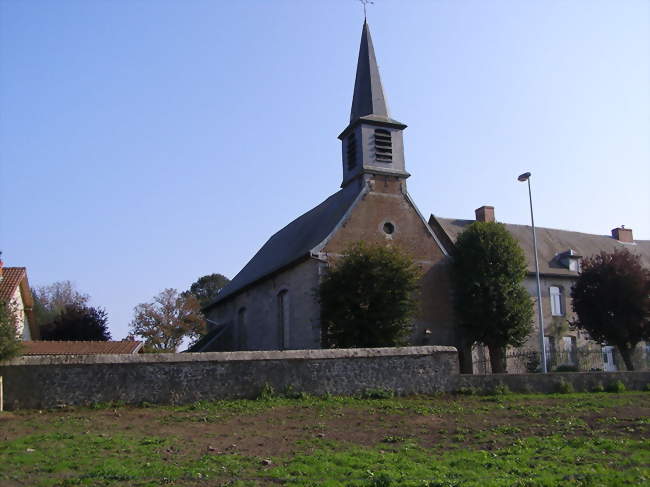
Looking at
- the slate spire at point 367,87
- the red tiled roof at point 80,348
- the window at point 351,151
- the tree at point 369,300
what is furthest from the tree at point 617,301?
the red tiled roof at point 80,348

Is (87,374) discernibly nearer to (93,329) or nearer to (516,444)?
(516,444)

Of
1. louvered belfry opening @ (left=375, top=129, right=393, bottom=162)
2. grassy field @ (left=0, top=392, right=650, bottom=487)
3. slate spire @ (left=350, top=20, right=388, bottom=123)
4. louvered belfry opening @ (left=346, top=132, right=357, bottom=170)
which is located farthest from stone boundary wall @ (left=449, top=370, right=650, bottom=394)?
slate spire @ (left=350, top=20, right=388, bottom=123)

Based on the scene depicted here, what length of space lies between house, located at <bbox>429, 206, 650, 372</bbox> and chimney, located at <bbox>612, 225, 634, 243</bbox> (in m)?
0.70

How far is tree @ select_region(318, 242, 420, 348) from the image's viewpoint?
20688 millimetres

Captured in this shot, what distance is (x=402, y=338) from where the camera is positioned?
20891 millimetres

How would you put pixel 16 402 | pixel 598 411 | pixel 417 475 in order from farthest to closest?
pixel 598 411 < pixel 16 402 < pixel 417 475

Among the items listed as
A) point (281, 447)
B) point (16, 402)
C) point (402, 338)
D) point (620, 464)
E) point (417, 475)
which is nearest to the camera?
point (417, 475)

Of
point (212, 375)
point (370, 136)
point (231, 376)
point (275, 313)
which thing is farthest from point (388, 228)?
point (212, 375)

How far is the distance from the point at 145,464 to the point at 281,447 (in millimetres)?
2243

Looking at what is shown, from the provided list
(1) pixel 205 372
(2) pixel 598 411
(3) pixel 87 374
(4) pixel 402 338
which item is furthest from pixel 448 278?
(3) pixel 87 374

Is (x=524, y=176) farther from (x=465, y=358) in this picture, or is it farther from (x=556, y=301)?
(x=556, y=301)

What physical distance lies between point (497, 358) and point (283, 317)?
8.65m

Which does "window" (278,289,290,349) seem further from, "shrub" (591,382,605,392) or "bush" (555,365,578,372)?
"shrub" (591,382,605,392)

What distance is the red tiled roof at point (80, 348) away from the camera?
2425 cm
